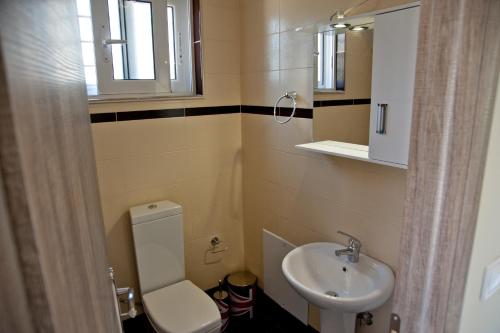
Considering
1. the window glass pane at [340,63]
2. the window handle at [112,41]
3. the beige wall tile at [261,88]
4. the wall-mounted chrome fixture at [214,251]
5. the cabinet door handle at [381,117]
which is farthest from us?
the wall-mounted chrome fixture at [214,251]

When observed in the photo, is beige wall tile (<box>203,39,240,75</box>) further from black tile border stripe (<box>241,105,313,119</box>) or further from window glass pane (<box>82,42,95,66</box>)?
window glass pane (<box>82,42,95,66</box>)

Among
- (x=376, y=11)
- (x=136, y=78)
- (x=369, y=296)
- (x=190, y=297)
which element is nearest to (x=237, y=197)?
(x=190, y=297)

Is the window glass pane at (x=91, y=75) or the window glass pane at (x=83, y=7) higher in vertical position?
the window glass pane at (x=83, y=7)

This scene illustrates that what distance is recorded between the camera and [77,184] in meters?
0.44

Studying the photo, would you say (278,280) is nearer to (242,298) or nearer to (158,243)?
(242,298)

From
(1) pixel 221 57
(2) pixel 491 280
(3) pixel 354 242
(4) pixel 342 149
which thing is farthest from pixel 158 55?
(2) pixel 491 280

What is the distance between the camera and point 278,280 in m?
2.42

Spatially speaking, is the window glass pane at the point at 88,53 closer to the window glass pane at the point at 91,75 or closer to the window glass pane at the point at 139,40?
the window glass pane at the point at 91,75

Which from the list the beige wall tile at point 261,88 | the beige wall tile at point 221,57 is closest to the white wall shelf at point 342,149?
the beige wall tile at point 261,88

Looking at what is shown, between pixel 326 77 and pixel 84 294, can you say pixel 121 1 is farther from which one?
pixel 84 294

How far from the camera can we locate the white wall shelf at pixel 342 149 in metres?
1.61

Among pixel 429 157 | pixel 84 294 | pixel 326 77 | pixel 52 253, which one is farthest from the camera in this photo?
pixel 326 77

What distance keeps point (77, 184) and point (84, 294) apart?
0.13 metres

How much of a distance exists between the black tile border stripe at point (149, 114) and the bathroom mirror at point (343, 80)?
90 cm
